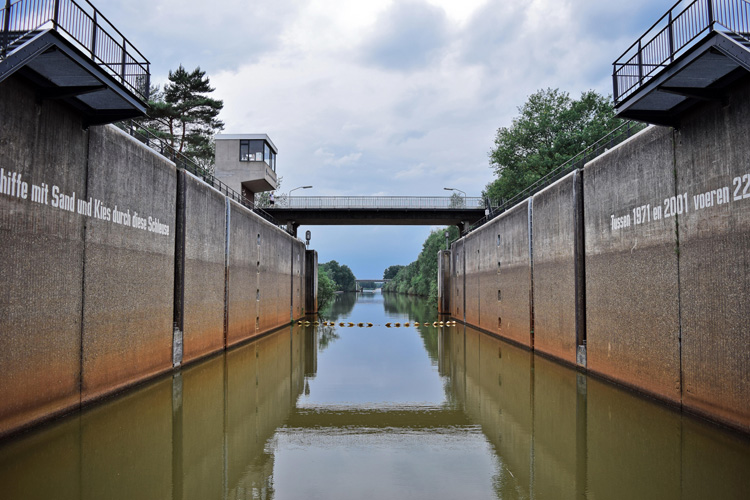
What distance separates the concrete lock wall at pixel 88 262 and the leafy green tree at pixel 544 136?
3086 cm

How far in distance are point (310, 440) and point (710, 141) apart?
29.2ft

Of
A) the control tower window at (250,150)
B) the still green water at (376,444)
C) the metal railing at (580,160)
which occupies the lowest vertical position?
the still green water at (376,444)

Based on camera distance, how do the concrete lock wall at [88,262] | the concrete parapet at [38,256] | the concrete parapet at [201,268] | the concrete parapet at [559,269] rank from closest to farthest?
the concrete parapet at [38,256], the concrete lock wall at [88,262], the concrete parapet at [559,269], the concrete parapet at [201,268]

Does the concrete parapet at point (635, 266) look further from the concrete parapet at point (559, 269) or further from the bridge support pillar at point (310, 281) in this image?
the bridge support pillar at point (310, 281)

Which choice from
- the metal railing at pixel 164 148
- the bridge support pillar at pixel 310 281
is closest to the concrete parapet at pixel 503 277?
the metal railing at pixel 164 148

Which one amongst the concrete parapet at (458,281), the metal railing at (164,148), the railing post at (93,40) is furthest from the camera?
the concrete parapet at (458,281)

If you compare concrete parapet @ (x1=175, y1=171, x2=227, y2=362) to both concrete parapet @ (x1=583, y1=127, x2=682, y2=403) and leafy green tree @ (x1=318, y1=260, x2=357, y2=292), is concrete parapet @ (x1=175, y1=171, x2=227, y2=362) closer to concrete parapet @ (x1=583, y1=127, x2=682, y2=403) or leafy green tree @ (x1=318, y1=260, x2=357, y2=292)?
concrete parapet @ (x1=583, y1=127, x2=682, y2=403)

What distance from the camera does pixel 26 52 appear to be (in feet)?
24.2

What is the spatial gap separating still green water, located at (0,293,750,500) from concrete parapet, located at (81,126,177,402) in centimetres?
85

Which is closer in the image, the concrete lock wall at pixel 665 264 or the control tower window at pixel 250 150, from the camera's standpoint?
the concrete lock wall at pixel 665 264

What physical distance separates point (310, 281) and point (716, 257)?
3774 centimetres

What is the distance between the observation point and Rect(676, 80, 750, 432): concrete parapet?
8.36m

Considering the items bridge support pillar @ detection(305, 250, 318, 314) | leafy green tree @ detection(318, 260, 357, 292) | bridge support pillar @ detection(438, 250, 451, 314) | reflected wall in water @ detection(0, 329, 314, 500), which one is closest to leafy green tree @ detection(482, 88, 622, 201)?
bridge support pillar @ detection(438, 250, 451, 314)

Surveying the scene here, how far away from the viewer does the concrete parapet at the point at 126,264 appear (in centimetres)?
1075
